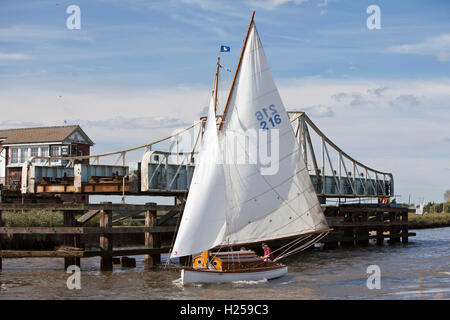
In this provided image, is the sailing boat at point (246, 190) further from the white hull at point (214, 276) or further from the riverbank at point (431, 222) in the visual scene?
the riverbank at point (431, 222)

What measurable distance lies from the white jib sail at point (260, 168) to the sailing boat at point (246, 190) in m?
0.05

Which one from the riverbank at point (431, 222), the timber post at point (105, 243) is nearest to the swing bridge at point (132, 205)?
the timber post at point (105, 243)

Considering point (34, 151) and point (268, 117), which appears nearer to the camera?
point (268, 117)

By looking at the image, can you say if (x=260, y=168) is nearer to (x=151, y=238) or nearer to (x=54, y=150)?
(x=151, y=238)

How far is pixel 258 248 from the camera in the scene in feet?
151

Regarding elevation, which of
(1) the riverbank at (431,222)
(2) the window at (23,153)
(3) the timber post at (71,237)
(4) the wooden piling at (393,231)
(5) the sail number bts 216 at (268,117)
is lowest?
(1) the riverbank at (431,222)

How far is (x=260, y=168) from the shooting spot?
30812 mm

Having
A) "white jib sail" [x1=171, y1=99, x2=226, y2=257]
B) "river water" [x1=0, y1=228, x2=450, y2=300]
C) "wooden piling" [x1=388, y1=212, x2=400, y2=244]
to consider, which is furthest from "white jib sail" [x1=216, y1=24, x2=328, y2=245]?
"wooden piling" [x1=388, y1=212, x2=400, y2=244]

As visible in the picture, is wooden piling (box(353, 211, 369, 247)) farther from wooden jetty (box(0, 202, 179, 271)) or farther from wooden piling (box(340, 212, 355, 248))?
wooden jetty (box(0, 202, 179, 271))

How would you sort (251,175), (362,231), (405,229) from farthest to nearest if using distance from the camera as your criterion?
(405,229)
(362,231)
(251,175)

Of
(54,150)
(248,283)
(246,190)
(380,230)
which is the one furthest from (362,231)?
(54,150)

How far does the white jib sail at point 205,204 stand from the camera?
27703mm

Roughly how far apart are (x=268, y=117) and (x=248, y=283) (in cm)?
816
